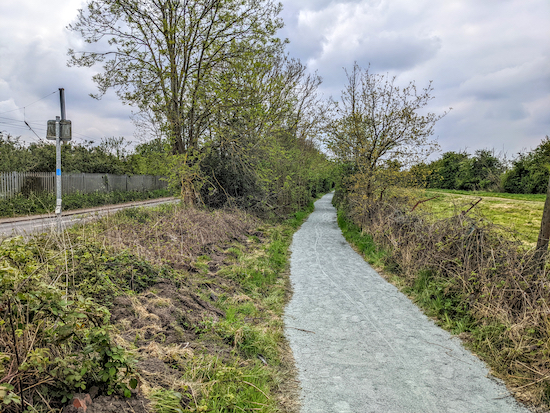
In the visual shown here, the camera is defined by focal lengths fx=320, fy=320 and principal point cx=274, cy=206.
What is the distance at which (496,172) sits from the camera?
89.9 feet

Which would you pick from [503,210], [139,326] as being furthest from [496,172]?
[139,326]

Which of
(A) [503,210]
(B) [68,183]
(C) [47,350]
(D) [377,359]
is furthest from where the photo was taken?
(B) [68,183]

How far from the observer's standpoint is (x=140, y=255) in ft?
18.8

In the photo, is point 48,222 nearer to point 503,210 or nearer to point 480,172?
point 503,210

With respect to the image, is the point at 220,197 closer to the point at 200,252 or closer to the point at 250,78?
the point at 250,78

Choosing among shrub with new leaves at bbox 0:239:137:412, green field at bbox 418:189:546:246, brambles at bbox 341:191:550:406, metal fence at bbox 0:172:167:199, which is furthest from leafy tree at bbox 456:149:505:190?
shrub with new leaves at bbox 0:239:137:412

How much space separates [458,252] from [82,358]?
20.9ft

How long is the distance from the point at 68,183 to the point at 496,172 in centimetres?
3332

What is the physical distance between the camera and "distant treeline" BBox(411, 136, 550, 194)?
74.0 feet

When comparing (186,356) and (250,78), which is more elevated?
(250,78)

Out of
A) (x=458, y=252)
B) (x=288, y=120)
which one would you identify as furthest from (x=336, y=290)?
(x=288, y=120)

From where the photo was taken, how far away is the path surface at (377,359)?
3.48 m

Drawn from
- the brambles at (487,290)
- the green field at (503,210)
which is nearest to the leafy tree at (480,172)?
the green field at (503,210)

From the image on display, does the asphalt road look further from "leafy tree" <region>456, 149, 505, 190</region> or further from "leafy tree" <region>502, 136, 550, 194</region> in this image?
"leafy tree" <region>456, 149, 505, 190</region>
